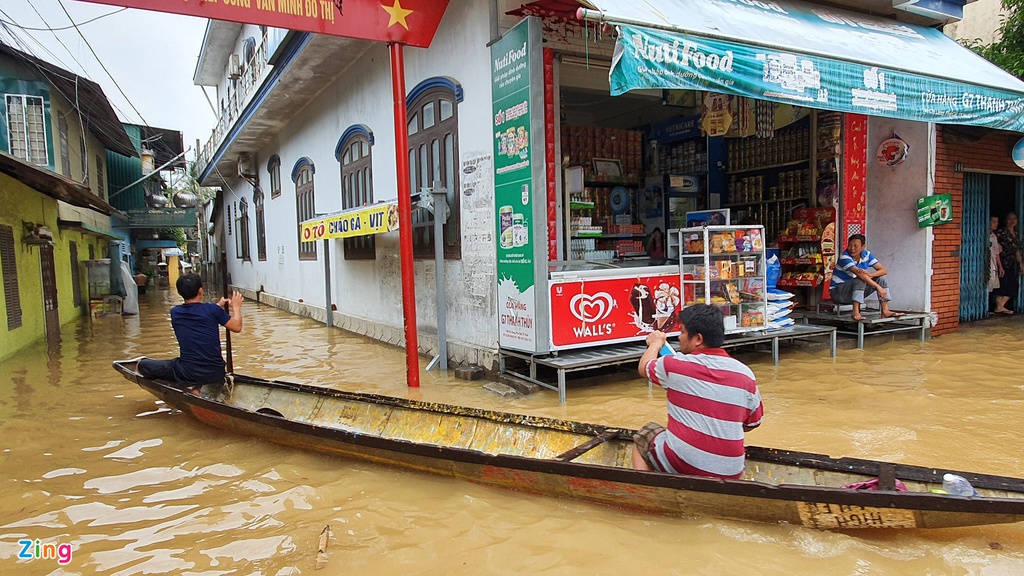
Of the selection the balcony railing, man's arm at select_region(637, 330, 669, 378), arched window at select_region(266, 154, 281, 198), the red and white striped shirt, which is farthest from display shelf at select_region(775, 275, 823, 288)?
arched window at select_region(266, 154, 281, 198)

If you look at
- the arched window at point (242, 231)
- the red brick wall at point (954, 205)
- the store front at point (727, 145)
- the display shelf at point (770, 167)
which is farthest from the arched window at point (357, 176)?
the arched window at point (242, 231)

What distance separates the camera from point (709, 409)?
3.20 m

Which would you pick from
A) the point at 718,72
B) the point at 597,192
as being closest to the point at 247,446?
the point at 718,72

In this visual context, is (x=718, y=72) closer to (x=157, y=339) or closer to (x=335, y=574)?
Answer: (x=335, y=574)

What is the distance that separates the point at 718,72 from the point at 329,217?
6.74 meters

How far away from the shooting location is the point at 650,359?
353cm

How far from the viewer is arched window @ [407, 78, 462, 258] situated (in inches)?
313

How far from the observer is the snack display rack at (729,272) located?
7.08 metres

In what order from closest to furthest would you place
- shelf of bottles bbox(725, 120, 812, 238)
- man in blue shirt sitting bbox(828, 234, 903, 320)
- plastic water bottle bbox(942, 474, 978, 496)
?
plastic water bottle bbox(942, 474, 978, 496), man in blue shirt sitting bbox(828, 234, 903, 320), shelf of bottles bbox(725, 120, 812, 238)

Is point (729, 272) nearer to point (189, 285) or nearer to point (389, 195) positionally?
point (389, 195)

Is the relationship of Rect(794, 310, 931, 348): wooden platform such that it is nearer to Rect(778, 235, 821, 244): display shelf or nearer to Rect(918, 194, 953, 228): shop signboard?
Rect(778, 235, 821, 244): display shelf

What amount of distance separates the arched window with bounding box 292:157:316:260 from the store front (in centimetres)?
636

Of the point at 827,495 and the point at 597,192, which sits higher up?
the point at 597,192

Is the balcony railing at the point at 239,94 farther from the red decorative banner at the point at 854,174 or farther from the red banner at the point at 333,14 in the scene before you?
the red decorative banner at the point at 854,174
